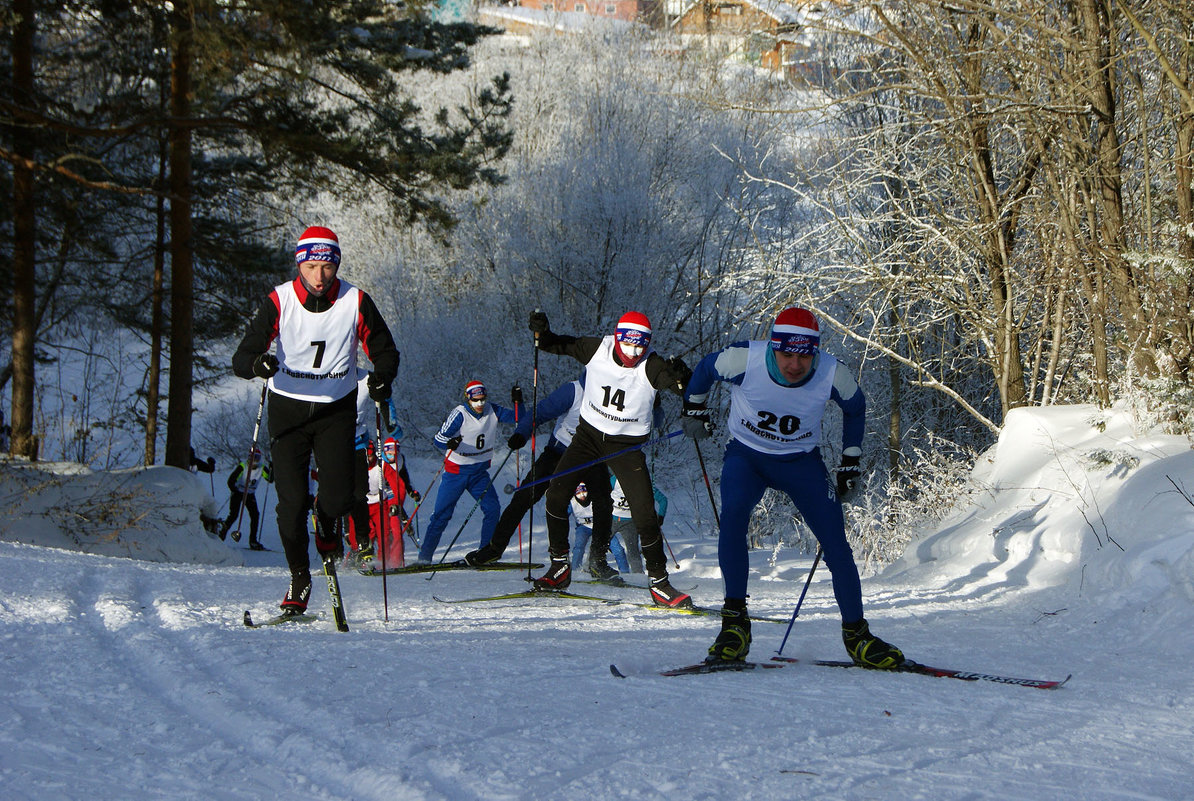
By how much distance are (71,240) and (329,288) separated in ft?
45.5

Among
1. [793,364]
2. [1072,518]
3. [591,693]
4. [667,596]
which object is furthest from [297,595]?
[1072,518]

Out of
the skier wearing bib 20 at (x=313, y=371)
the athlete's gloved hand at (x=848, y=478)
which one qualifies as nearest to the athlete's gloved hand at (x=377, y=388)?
the skier wearing bib 20 at (x=313, y=371)

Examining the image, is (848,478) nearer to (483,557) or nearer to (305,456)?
(305,456)

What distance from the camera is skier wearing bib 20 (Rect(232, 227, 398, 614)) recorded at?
17.4 feet

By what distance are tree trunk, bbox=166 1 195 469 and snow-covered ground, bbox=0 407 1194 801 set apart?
956 cm

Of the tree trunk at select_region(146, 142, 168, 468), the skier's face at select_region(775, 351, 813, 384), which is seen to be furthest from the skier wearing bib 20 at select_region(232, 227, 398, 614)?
the tree trunk at select_region(146, 142, 168, 468)

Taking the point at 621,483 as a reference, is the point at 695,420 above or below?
above

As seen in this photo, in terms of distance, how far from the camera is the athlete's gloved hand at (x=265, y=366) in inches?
202

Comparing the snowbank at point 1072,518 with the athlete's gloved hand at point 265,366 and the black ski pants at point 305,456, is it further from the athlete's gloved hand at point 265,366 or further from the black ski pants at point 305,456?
the athlete's gloved hand at point 265,366

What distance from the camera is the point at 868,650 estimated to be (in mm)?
4691

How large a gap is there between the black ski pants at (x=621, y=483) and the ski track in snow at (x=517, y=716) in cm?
171

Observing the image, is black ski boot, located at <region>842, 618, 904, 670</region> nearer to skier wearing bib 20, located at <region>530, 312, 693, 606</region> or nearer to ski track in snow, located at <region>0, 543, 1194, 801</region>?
ski track in snow, located at <region>0, 543, 1194, 801</region>

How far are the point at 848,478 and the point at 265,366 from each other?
2.98 metres

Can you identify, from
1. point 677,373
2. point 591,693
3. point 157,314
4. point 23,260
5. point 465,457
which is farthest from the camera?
point 157,314
